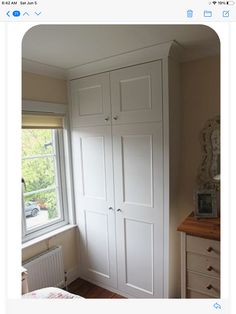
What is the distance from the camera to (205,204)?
1.48 m

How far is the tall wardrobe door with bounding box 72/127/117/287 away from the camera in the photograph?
5.93ft

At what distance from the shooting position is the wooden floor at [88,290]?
1822mm

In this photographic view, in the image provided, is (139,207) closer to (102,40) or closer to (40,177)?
(40,177)

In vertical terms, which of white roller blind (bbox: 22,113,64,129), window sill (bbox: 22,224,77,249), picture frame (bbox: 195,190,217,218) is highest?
white roller blind (bbox: 22,113,64,129)

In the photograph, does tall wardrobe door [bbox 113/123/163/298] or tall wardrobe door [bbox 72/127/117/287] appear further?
tall wardrobe door [bbox 72/127/117/287]

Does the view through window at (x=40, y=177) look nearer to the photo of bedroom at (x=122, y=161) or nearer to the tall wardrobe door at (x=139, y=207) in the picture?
the photo of bedroom at (x=122, y=161)

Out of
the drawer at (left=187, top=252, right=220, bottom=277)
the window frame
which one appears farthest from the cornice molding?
the drawer at (left=187, top=252, right=220, bottom=277)

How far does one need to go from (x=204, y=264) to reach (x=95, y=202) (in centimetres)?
100

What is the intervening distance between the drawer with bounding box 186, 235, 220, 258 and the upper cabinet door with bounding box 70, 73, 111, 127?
42.2 inches

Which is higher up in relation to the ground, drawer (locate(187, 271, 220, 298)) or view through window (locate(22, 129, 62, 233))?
view through window (locate(22, 129, 62, 233))

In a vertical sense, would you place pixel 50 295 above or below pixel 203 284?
above

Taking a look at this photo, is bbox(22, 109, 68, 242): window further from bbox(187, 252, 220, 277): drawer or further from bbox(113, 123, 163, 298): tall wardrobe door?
bbox(187, 252, 220, 277): drawer
